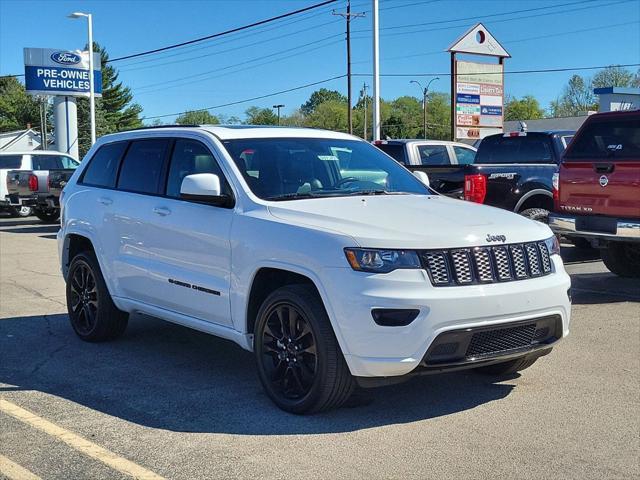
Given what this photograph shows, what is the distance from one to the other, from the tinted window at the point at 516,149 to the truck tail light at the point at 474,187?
1.54m

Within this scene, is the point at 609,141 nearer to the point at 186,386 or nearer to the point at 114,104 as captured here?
the point at 186,386

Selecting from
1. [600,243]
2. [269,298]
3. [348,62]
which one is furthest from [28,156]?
[348,62]

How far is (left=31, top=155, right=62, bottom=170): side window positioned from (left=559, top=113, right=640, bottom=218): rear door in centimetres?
1648

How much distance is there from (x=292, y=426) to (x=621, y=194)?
5643 mm

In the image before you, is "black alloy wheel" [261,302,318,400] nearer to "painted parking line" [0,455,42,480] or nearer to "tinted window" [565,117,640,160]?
"painted parking line" [0,455,42,480]

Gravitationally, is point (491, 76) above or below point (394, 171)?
above

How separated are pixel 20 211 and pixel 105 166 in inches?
677

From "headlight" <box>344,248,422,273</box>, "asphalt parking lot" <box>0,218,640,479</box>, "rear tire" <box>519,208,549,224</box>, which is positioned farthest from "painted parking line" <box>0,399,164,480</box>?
"rear tire" <box>519,208,549,224</box>

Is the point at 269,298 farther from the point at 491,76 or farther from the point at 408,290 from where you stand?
the point at 491,76

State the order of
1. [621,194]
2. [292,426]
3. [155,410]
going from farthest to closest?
[621,194], [155,410], [292,426]

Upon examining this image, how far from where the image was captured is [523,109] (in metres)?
114

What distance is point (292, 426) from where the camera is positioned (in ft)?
15.3

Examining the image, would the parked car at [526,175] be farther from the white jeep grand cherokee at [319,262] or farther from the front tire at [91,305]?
the front tire at [91,305]

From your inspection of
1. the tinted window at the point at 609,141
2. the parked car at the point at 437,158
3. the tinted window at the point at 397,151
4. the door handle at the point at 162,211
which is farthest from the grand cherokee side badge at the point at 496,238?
the tinted window at the point at 397,151
